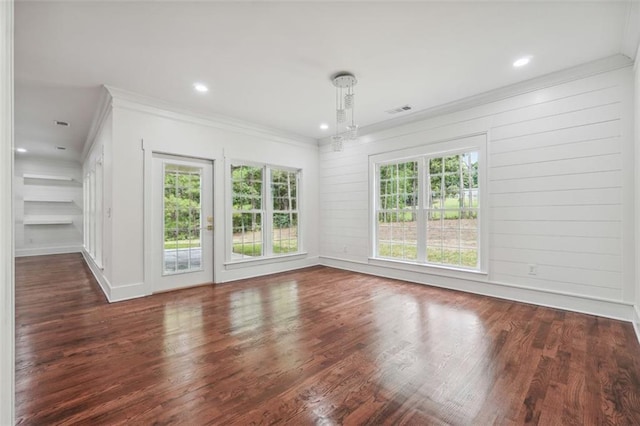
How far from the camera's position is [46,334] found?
2791 millimetres

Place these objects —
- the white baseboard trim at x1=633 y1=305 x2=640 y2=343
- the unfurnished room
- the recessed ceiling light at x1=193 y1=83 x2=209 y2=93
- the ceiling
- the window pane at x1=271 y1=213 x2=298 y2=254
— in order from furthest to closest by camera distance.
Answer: the window pane at x1=271 y1=213 x2=298 y2=254, the recessed ceiling light at x1=193 y1=83 x2=209 y2=93, the white baseboard trim at x1=633 y1=305 x2=640 y2=343, the ceiling, the unfurnished room

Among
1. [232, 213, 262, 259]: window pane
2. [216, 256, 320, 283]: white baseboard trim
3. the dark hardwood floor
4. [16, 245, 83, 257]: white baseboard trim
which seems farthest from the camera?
[16, 245, 83, 257]: white baseboard trim

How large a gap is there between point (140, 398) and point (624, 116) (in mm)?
5087

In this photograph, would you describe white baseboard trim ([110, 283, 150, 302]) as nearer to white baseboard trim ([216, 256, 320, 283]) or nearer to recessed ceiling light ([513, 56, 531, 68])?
white baseboard trim ([216, 256, 320, 283])

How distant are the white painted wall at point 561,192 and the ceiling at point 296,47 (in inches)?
16.4

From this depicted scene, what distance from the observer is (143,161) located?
13.4ft

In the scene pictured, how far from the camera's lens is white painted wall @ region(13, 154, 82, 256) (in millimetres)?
7797

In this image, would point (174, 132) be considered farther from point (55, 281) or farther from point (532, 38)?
point (532, 38)

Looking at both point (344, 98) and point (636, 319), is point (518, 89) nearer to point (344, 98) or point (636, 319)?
point (344, 98)

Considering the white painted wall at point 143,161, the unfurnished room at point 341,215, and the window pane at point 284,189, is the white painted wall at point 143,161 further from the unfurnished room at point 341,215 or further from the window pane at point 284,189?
the window pane at point 284,189

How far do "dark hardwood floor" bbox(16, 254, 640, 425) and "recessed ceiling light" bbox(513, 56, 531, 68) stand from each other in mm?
2834

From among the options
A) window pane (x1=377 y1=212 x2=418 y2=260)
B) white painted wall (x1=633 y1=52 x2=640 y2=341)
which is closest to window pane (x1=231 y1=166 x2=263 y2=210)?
window pane (x1=377 y1=212 x2=418 y2=260)

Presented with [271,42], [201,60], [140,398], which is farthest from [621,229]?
[201,60]

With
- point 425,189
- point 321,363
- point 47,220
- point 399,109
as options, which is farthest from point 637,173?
point 47,220
